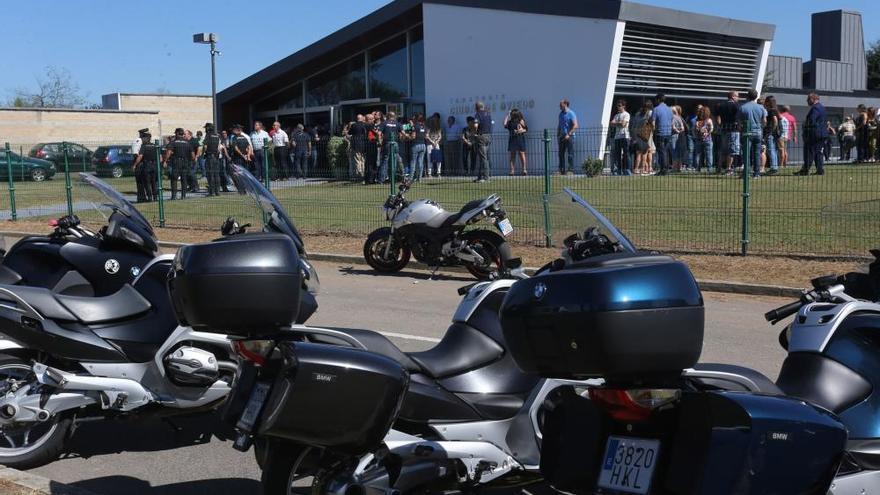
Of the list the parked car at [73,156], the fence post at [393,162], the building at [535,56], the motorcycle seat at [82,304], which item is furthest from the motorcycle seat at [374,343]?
the building at [535,56]

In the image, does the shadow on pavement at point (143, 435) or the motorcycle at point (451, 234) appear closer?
the shadow on pavement at point (143, 435)

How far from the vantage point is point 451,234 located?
1150 centimetres

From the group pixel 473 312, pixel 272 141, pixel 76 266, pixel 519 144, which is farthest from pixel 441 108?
pixel 473 312

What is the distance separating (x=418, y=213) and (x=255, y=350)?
8018 mm

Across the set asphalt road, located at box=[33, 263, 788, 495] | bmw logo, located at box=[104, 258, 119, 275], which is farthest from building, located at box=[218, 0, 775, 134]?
bmw logo, located at box=[104, 258, 119, 275]

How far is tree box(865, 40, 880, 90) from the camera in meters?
62.0

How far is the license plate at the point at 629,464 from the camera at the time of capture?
2939mm

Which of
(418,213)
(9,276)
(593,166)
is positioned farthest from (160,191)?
(9,276)

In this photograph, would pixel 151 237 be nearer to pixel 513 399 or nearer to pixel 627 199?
pixel 513 399

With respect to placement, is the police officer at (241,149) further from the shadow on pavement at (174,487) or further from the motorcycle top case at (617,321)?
the motorcycle top case at (617,321)

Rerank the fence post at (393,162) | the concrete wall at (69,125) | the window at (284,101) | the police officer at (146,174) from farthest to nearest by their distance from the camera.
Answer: the concrete wall at (69,125)
the window at (284,101)
the police officer at (146,174)
the fence post at (393,162)

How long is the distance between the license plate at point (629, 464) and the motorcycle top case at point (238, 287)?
1465mm

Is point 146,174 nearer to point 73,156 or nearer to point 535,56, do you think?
point 73,156

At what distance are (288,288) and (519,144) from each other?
12.1m
